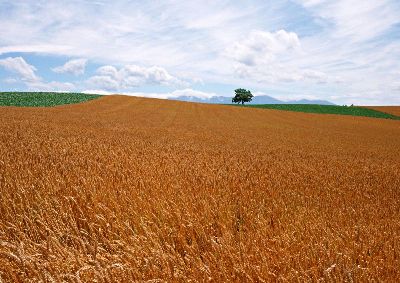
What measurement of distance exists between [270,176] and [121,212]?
3.93m

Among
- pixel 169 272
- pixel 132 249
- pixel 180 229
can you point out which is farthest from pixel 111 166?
pixel 169 272

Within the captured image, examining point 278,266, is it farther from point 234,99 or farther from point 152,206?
point 234,99

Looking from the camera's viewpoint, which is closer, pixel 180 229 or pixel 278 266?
pixel 278 266

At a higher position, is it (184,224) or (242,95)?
(242,95)

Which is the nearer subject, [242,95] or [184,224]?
[184,224]

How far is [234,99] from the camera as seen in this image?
373 feet

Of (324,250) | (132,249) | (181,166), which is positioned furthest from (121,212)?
(181,166)

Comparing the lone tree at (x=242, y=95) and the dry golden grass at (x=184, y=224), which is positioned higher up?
the lone tree at (x=242, y=95)

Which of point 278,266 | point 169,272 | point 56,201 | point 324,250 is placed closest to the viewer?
point 169,272

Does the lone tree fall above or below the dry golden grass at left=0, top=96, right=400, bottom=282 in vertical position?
above

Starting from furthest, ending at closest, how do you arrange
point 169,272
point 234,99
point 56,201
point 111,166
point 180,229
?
point 234,99, point 111,166, point 56,201, point 180,229, point 169,272

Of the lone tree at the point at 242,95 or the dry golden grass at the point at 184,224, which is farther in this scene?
the lone tree at the point at 242,95

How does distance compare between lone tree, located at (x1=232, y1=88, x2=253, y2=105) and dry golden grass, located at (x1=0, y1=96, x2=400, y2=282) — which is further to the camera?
lone tree, located at (x1=232, y1=88, x2=253, y2=105)

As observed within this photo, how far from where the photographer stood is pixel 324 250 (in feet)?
11.3
